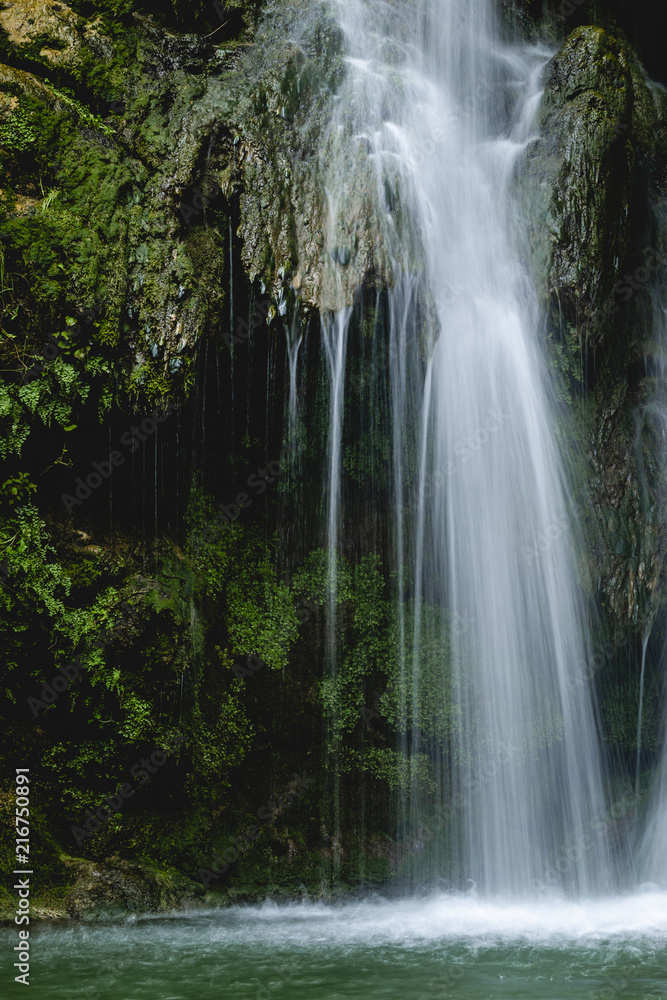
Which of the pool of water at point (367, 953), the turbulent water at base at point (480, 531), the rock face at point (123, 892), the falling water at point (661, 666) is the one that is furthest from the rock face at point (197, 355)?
the pool of water at point (367, 953)

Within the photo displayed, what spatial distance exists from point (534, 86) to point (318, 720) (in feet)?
25.7

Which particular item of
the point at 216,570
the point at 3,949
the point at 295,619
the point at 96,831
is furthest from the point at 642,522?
the point at 3,949

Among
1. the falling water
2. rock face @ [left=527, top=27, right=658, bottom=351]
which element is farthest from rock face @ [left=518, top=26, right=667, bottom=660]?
the falling water

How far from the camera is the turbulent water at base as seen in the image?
743 cm

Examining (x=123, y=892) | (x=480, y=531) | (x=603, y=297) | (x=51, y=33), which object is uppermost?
(x=51, y=33)

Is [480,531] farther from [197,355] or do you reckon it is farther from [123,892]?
[123,892]

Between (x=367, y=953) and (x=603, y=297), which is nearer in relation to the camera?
(x=367, y=953)

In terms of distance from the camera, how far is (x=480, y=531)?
773 cm

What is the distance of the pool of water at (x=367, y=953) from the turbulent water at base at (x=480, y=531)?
2.40 ft

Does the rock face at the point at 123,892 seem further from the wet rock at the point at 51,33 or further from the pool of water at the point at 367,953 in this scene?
the wet rock at the point at 51,33

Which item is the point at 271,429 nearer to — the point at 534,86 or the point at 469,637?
the point at 469,637

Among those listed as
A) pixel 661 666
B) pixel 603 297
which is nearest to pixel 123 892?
pixel 661 666

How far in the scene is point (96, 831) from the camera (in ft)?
21.9

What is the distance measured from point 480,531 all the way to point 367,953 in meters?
3.81
